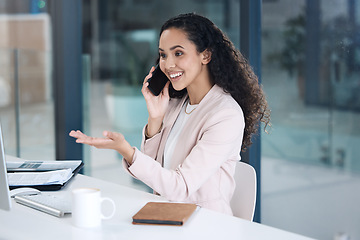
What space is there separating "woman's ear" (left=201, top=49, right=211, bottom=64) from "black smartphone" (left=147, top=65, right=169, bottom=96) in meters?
0.25

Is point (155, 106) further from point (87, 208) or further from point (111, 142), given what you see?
point (87, 208)

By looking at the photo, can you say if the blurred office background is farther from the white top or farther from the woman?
the white top

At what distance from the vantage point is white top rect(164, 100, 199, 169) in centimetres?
211

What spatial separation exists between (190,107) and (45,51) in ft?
7.12

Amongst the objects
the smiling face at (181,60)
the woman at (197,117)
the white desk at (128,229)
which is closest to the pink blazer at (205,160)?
the woman at (197,117)

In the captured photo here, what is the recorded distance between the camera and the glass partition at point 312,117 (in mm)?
2439

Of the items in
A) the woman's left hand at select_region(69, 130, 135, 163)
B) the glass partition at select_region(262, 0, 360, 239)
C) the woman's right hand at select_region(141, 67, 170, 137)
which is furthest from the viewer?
the glass partition at select_region(262, 0, 360, 239)

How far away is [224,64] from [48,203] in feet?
3.25

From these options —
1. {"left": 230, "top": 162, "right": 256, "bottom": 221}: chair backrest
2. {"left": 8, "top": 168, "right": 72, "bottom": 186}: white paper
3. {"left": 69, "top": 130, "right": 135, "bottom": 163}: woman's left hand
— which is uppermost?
{"left": 69, "top": 130, "right": 135, "bottom": 163}: woman's left hand

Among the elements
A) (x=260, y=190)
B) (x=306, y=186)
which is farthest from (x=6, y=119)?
(x=306, y=186)

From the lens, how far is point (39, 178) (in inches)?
74.0

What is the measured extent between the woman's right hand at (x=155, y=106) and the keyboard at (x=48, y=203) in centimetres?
64

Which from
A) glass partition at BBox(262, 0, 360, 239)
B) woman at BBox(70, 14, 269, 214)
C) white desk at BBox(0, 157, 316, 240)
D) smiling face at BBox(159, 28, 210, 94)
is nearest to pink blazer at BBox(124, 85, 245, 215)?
woman at BBox(70, 14, 269, 214)

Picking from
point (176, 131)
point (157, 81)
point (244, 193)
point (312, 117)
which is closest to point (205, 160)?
point (244, 193)
